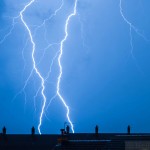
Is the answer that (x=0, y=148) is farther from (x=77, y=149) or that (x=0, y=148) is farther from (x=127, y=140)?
(x=127, y=140)

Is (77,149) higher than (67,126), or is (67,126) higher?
(67,126)

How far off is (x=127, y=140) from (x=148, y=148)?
1.24 metres

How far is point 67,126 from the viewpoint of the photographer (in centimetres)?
2898

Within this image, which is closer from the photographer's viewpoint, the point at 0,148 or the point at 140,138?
the point at 140,138

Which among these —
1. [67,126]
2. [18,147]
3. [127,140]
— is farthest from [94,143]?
[67,126]

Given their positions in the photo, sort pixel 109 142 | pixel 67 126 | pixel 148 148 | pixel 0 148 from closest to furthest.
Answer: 1. pixel 148 148
2. pixel 109 142
3. pixel 0 148
4. pixel 67 126


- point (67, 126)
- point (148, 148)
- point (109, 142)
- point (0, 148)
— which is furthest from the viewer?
point (67, 126)

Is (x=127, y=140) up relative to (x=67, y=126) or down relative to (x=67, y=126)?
down

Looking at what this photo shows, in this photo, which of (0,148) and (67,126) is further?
(67,126)

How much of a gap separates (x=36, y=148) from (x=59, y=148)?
6.87 feet

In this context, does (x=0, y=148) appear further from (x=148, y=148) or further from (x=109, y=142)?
(x=148, y=148)

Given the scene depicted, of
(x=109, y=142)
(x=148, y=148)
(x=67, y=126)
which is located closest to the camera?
(x=148, y=148)

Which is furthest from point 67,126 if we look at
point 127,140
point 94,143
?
point 127,140

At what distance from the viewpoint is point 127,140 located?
67.3 ft
